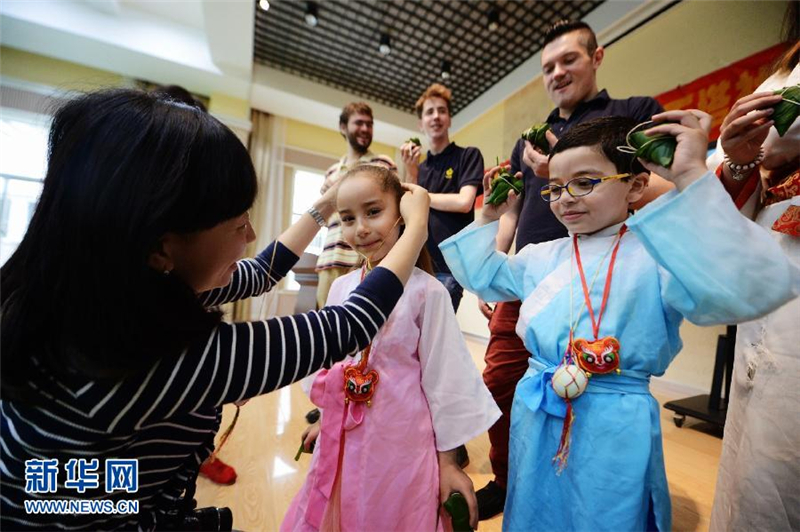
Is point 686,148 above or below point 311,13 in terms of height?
below

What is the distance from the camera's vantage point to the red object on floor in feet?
4.49

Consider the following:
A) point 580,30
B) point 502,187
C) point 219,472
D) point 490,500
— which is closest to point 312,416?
point 219,472

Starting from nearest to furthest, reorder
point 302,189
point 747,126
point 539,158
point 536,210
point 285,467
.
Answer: point 747,126
point 539,158
point 536,210
point 285,467
point 302,189

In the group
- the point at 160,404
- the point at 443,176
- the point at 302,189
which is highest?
the point at 302,189

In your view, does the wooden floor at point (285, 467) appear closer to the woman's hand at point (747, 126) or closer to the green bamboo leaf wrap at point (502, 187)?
the green bamboo leaf wrap at point (502, 187)

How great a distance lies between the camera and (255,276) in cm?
95

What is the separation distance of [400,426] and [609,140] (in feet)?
2.49

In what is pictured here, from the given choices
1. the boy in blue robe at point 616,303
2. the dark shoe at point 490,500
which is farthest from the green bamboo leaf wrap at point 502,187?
the dark shoe at point 490,500

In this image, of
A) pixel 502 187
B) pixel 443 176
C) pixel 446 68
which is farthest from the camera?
pixel 446 68

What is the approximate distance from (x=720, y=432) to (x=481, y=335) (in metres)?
2.81

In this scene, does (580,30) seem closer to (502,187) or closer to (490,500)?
(502,187)

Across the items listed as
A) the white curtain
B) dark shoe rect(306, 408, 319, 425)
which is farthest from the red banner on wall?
the white curtain

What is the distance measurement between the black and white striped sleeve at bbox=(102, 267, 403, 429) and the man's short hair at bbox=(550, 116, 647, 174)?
1.78 feet
